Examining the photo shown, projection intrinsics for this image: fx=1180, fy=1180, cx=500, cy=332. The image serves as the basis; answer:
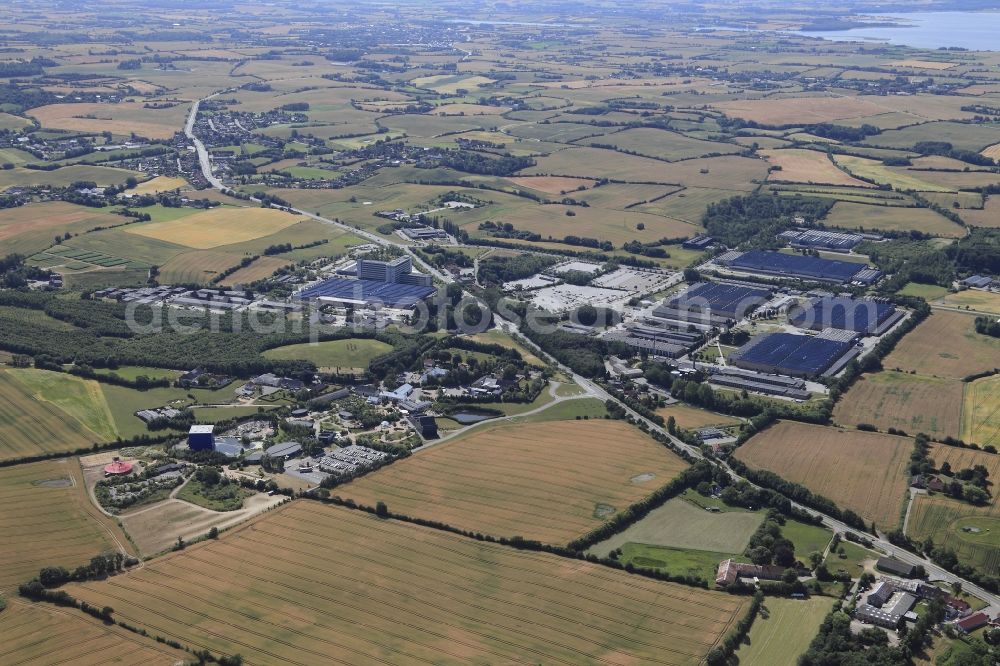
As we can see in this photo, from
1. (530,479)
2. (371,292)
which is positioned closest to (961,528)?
(530,479)

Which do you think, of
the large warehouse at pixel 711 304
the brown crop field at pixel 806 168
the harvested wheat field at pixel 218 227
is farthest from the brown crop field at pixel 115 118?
the large warehouse at pixel 711 304

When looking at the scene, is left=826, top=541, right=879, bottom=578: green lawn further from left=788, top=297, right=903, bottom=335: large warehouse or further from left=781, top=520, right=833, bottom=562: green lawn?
left=788, top=297, right=903, bottom=335: large warehouse

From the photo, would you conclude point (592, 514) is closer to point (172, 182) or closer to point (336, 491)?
point (336, 491)

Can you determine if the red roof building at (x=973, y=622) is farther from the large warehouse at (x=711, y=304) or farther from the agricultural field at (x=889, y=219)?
the agricultural field at (x=889, y=219)

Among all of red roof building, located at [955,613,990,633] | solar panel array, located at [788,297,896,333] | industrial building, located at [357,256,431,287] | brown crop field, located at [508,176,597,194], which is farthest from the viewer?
brown crop field, located at [508,176,597,194]

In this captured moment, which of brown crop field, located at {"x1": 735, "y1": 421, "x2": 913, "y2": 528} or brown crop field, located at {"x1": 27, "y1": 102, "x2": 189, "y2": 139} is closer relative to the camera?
brown crop field, located at {"x1": 735, "y1": 421, "x2": 913, "y2": 528}

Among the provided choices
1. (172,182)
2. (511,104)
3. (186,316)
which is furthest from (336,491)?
(511,104)

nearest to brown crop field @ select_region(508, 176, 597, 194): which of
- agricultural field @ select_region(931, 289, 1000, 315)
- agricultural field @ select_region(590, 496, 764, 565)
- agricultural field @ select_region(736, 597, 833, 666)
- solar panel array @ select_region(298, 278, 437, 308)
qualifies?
solar panel array @ select_region(298, 278, 437, 308)
